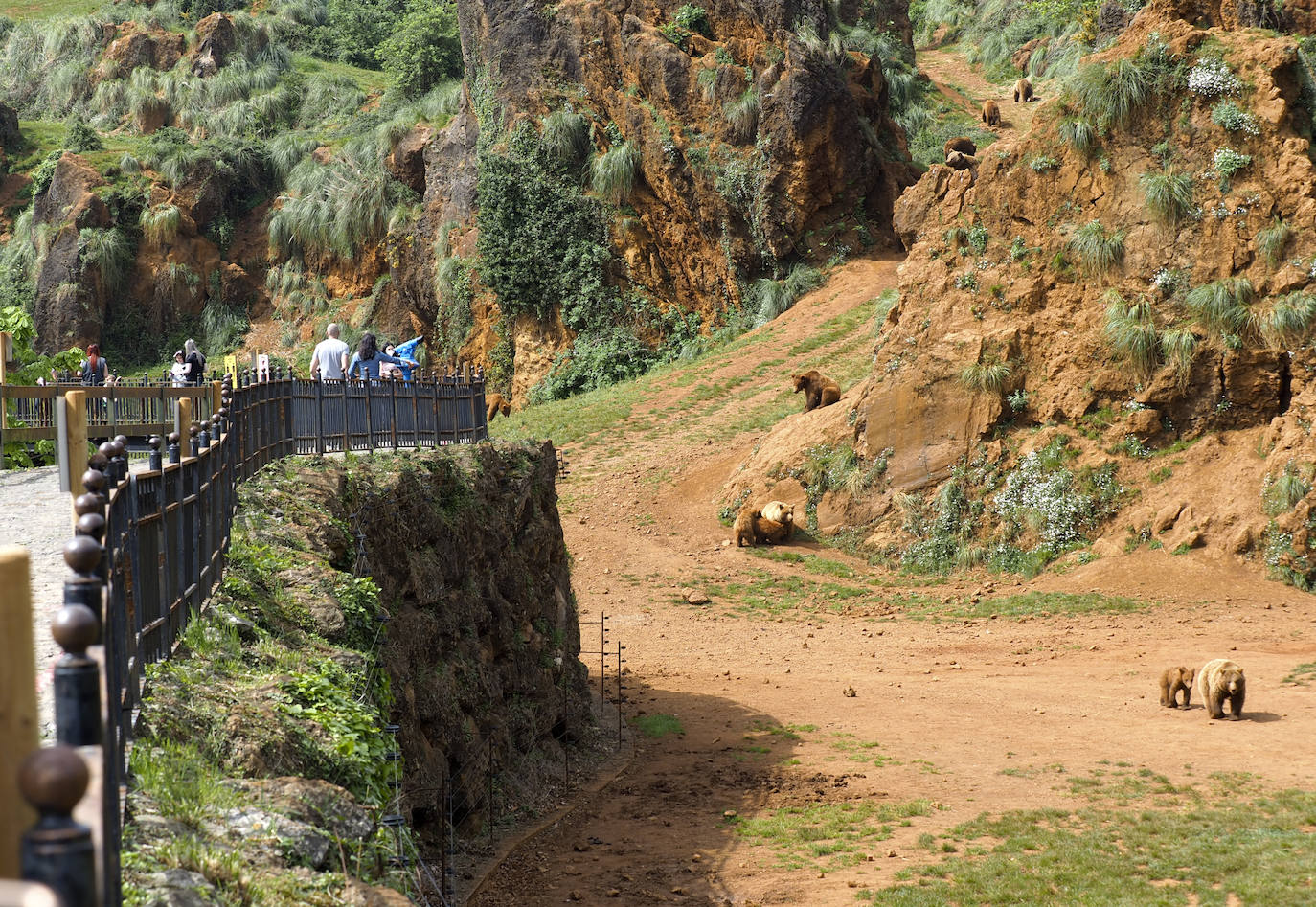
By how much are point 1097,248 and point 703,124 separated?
18.5 meters

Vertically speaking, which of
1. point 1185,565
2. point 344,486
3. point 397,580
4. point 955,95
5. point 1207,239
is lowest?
point 1185,565

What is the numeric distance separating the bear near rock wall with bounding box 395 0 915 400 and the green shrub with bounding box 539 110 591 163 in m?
0.76

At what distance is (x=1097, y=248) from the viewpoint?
2548cm

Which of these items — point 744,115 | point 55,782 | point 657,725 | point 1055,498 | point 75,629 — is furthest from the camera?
point 744,115

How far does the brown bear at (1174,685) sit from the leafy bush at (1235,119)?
42.7 feet

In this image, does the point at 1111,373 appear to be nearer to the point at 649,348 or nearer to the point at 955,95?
the point at 649,348

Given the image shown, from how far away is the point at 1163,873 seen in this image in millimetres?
11609

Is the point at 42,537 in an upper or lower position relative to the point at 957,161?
lower

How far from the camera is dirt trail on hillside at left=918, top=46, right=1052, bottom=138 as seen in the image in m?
46.7

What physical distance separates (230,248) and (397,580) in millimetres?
42607

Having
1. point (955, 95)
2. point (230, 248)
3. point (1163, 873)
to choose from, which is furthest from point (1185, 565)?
point (230, 248)

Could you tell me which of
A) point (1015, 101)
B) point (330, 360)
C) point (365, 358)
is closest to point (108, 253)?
point (365, 358)

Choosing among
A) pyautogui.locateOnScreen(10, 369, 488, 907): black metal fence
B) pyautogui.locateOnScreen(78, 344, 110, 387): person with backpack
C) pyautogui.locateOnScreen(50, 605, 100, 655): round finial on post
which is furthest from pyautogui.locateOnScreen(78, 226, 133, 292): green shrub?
pyautogui.locateOnScreen(50, 605, 100, 655): round finial on post

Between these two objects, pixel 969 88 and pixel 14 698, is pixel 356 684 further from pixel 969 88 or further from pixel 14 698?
pixel 969 88
